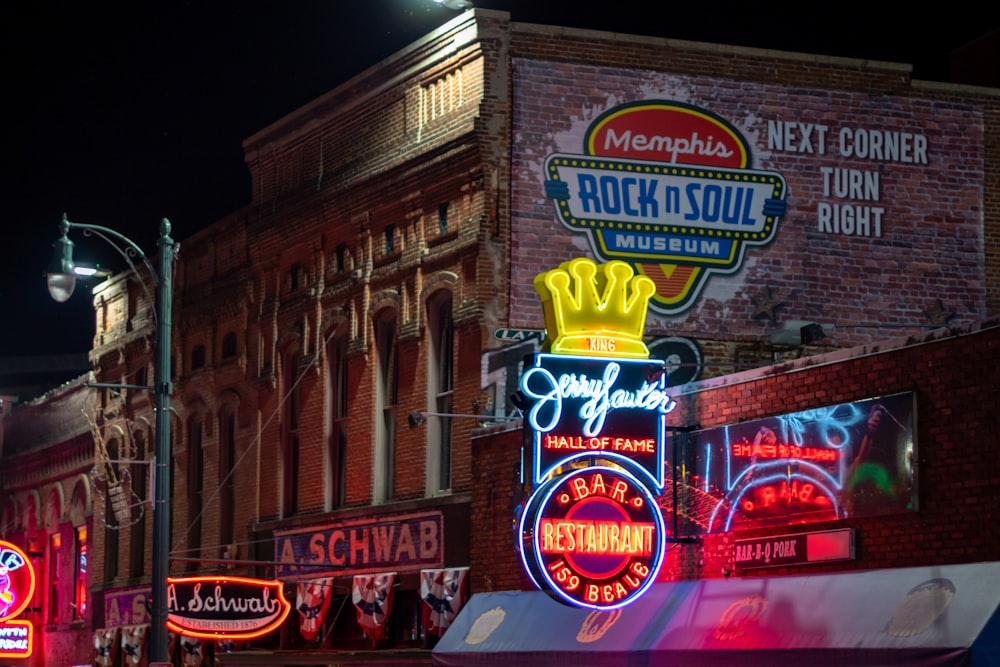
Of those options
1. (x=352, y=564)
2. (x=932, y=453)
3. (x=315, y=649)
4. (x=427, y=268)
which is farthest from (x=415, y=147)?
(x=932, y=453)

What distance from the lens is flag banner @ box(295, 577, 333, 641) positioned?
28250 mm

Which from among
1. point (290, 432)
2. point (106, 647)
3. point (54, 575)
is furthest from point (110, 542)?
point (290, 432)

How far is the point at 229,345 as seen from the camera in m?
33.6

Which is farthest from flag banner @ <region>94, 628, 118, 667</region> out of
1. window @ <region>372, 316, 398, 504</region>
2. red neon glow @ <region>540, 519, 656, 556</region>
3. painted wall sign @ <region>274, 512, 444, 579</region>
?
red neon glow @ <region>540, 519, 656, 556</region>

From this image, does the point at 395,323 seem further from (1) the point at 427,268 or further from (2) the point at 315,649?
(2) the point at 315,649

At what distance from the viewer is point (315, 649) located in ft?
95.3

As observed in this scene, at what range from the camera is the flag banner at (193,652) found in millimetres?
32938

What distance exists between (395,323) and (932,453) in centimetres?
1319

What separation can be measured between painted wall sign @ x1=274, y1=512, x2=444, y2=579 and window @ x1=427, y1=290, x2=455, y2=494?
0.76m

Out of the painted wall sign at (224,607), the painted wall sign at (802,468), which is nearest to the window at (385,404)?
the painted wall sign at (224,607)

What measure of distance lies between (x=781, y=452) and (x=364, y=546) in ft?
36.8

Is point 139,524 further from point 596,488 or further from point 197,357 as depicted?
point 596,488

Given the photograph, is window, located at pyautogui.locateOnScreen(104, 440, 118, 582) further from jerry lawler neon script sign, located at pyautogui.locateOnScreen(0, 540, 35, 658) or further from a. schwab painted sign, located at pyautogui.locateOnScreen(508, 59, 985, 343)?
a. schwab painted sign, located at pyautogui.locateOnScreen(508, 59, 985, 343)

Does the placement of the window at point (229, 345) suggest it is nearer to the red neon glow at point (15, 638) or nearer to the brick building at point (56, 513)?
the red neon glow at point (15, 638)
